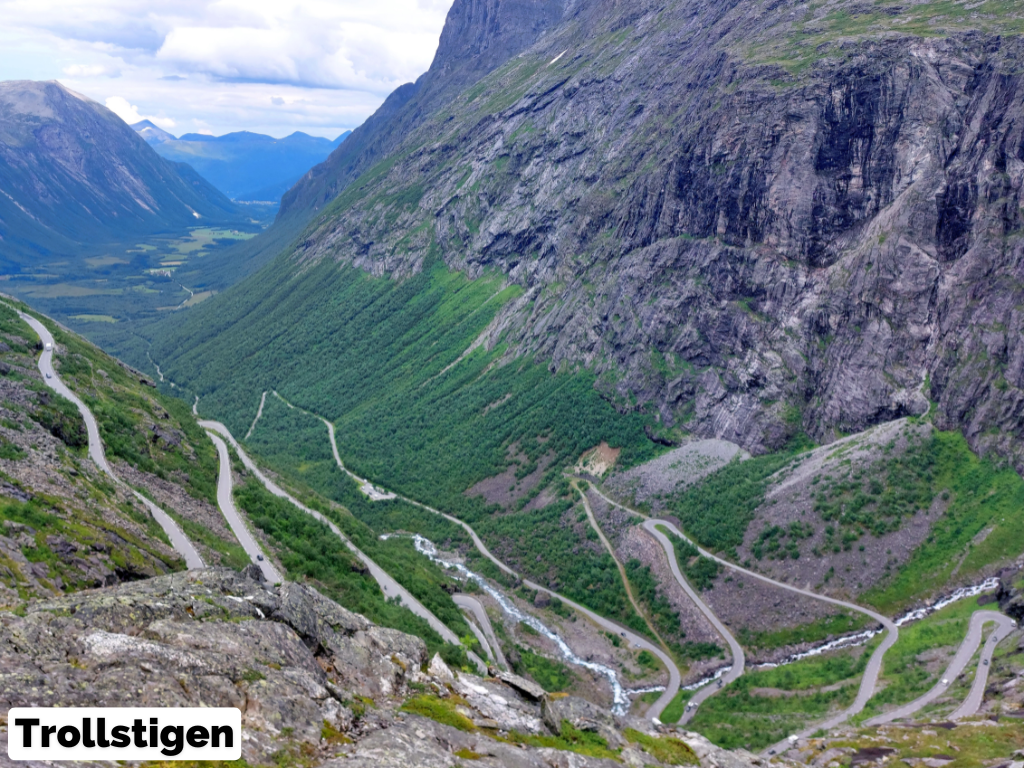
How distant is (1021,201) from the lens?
97.1 meters

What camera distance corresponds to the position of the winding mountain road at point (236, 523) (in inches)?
2378

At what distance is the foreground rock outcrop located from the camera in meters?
24.7

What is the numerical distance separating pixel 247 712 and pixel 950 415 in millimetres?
98669

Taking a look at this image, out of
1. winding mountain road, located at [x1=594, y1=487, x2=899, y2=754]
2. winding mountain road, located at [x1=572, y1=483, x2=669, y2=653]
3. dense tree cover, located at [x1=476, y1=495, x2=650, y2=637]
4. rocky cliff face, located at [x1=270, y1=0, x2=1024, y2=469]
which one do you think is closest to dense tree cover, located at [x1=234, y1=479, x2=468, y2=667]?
winding mountain road, located at [x1=594, y1=487, x2=899, y2=754]

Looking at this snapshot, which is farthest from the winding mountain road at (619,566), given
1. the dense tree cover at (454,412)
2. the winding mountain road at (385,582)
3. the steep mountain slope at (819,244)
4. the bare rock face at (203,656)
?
the bare rock face at (203,656)

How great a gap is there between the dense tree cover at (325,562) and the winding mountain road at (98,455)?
10634mm

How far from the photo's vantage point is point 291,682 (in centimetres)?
2853

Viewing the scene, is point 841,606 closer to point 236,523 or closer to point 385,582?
point 385,582

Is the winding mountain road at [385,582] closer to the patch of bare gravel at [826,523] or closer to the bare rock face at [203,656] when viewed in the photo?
the bare rock face at [203,656]

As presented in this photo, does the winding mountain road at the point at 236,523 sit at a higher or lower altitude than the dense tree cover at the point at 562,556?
higher

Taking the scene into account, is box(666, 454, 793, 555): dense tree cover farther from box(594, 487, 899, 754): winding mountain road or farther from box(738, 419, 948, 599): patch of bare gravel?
box(594, 487, 899, 754): winding mountain road

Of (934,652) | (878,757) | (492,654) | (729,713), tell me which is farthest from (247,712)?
(934,652)

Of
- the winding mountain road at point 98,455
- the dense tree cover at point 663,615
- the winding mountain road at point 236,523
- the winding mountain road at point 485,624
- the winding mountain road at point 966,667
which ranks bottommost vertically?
the dense tree cover at point 663,615

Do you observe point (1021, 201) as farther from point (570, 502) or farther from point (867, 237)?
point (570, 502)
